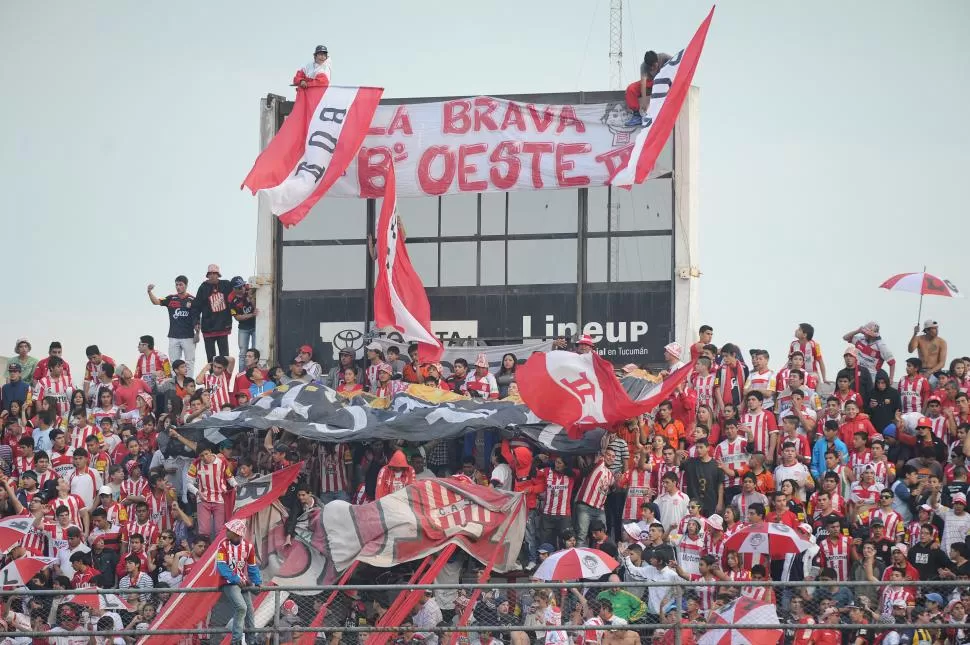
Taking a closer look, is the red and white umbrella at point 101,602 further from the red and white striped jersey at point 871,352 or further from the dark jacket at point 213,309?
the red and white striped jersey at point 871,352

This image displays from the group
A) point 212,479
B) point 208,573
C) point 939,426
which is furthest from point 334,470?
point 939,426

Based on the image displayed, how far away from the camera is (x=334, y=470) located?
75.8 feet

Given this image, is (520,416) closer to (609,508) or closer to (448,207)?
(609,508)

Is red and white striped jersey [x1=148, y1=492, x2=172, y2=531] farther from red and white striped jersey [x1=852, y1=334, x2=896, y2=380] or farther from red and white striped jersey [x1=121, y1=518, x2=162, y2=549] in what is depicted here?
red and white striped jersey [x1=852, y1=334, x2=896, y2=380]

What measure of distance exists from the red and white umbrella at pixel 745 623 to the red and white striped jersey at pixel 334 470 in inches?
257

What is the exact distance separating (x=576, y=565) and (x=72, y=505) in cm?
695

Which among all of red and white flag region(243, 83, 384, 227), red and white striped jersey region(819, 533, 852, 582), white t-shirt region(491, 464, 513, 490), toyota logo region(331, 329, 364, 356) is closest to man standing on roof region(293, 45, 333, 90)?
red and white flag region(243, 83, 384, 227)

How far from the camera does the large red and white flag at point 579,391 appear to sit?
849 inches

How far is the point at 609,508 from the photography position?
21.5 meters

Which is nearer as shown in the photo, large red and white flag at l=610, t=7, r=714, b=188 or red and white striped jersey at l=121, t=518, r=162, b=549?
red and white striped jersey at l=121, t=518, r=162, b=549

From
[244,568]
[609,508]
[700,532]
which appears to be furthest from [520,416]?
[244,568]

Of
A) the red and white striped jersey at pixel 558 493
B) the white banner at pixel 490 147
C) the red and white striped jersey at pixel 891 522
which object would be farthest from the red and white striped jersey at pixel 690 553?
the white banner at pixel 490 147

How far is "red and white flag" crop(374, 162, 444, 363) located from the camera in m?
24.8

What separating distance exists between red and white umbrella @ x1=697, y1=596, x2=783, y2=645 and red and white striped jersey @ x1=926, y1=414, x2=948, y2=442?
14.9 ft
